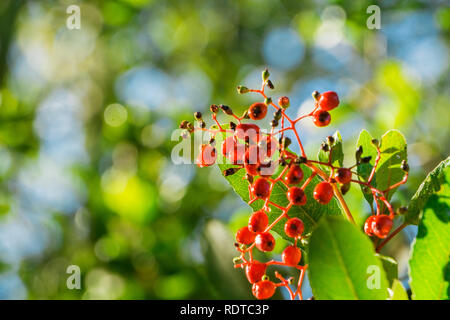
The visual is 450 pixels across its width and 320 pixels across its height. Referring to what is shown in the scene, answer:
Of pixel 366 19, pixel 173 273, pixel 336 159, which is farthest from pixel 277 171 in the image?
pixel 366 19

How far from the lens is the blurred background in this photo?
2125mm

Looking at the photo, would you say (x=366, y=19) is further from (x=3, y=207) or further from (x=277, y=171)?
(x=3, y=207)

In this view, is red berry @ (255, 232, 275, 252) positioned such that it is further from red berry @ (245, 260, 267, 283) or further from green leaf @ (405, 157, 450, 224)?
green leaf @ (405, 157, 450, 224)

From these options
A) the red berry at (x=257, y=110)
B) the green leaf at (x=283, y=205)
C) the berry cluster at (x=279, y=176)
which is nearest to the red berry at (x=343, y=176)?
the berry cluster at (x=279, y=176)

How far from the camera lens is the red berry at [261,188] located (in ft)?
2.95

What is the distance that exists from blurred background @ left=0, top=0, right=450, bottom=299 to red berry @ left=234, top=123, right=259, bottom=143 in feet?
2.10

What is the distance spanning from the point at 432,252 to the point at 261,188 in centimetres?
31

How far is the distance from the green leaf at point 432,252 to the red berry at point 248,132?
0.33 meters

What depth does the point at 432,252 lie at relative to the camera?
770mm

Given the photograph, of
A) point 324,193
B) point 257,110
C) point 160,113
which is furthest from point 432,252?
point 160,113

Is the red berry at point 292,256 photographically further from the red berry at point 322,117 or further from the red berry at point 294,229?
the red berry at point 322,117

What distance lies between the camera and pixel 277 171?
1023mm

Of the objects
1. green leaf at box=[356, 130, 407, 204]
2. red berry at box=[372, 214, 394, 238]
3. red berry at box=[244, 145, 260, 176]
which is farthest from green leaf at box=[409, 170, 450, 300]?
red berry at box=[244, 145, 260, 176]
